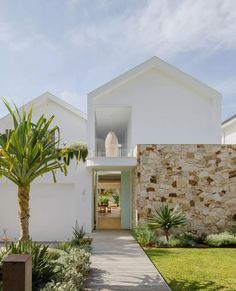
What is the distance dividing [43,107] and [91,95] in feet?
11.7

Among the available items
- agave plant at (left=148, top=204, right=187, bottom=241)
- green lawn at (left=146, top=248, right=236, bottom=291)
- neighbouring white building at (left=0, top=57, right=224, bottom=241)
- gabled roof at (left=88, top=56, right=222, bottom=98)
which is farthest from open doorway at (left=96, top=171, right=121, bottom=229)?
green lawn at (left=146, top=248, right=236, bottom=291)

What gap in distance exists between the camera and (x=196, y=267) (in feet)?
27.3

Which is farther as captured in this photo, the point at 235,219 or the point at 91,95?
the point at 91,95

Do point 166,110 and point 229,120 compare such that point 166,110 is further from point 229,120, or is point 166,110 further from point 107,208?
point 107,208

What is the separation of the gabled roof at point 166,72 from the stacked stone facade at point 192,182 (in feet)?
13.6

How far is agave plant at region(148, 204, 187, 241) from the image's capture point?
11967 millimetres

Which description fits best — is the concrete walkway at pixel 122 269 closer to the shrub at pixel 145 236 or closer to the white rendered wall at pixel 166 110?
the shrub at pixel 145 236

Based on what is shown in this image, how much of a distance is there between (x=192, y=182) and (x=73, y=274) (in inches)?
328

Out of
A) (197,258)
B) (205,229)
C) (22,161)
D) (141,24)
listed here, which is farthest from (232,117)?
(22,161)

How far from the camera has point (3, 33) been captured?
1060 centimetres

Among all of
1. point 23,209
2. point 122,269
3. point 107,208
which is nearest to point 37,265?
point 23,209

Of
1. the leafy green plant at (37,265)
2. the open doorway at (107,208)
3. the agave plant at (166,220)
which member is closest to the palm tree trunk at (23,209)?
the leafy green plant at (37,265)

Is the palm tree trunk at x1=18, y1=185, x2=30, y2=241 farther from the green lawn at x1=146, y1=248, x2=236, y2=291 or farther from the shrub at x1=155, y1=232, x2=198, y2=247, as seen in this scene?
the shrub at x1=155, y1=232, x2=198, y2=247

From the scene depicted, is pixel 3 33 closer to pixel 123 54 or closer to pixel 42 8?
pixel 42 8
